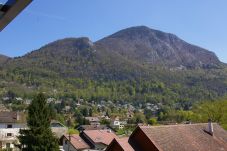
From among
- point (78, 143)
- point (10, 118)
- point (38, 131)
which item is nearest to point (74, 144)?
point (78, 143)

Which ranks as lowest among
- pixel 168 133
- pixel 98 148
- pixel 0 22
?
pixel 98 148

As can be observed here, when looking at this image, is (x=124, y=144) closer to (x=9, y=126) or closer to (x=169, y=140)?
(x=169, y=140)

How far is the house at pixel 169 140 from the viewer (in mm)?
27078

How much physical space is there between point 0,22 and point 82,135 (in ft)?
201

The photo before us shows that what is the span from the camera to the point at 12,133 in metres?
67.8

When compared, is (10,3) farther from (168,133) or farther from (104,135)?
(104,135)

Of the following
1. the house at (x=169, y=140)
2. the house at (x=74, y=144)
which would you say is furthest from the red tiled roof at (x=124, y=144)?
the house at (x=74, y=144)

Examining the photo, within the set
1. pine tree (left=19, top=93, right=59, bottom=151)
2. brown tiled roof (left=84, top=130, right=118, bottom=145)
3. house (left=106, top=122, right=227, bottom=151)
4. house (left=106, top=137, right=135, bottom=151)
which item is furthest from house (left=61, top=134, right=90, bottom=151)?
house (left=106, top=137, right=135, bottom=151)

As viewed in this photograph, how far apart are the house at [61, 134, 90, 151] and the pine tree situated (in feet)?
45.1

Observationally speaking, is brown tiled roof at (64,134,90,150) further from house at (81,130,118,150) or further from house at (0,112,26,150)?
house at (0,112,26,150)

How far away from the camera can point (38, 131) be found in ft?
134

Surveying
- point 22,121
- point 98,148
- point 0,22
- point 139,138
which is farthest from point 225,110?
point 0,22

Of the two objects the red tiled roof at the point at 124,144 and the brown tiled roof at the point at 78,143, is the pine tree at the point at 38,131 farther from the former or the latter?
the brown tiled roof at the point at 78,143

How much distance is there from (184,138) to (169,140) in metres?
1.92
